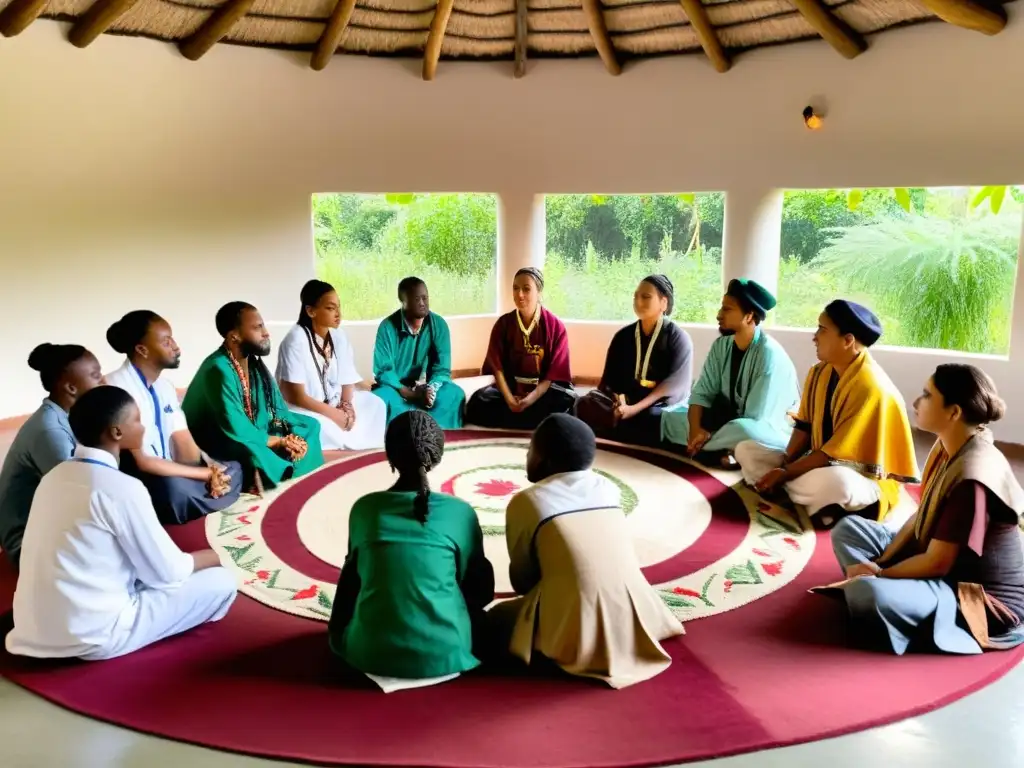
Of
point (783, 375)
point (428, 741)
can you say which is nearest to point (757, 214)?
point (783, 375)

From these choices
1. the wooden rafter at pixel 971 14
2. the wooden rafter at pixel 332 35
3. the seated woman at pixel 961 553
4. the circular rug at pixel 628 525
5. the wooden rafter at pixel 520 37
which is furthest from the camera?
the wooden rafter at pixel 520 37

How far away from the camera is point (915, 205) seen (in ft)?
23.4

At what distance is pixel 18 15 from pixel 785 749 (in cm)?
639

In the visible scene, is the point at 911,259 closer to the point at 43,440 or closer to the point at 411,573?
the point at 411,573

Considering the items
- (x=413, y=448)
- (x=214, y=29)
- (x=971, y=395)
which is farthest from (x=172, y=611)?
(x=214, y=29)

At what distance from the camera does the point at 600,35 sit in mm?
7324

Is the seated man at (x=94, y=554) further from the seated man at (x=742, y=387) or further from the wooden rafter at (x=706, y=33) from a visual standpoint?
the wooden rafter at (x=706, y=33)

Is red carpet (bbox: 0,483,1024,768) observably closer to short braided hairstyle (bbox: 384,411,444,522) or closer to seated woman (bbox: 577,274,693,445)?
short braided hairstyle (bbox: 384,411,444,522)

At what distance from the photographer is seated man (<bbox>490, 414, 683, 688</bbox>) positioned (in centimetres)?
293

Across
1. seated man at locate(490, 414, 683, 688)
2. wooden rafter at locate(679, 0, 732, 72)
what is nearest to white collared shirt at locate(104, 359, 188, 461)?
seated man at locate(490, 414, 683, 688)

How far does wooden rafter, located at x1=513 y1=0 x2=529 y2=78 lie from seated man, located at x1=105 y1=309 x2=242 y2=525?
14.5ft

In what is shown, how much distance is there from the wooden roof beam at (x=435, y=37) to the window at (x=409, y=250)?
133 cm

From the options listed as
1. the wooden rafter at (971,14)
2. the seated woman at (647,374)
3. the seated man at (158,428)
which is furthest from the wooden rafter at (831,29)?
the seated man at (158,428)

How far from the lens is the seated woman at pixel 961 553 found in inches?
122
